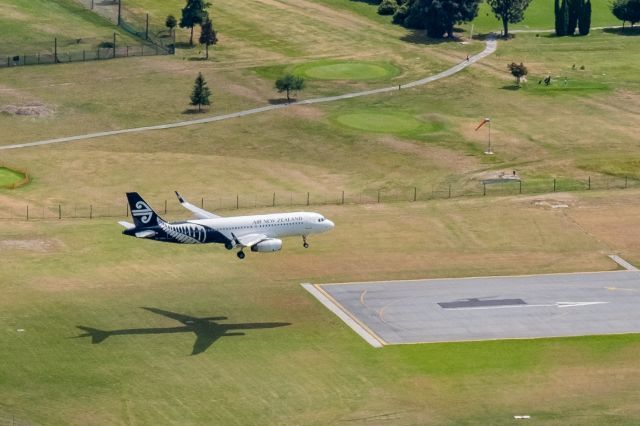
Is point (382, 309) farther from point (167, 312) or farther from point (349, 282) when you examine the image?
point (167, 312)

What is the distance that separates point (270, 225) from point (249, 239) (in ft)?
11.7

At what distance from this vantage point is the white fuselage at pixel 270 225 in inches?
6732

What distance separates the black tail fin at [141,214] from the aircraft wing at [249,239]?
9833 millimetres

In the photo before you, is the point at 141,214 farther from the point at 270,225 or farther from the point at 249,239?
Answer: the point at 270,225

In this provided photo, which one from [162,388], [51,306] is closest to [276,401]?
[162,388]

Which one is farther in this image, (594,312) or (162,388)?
A: (594,312)

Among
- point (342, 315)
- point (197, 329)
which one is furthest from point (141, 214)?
point (342, 315)

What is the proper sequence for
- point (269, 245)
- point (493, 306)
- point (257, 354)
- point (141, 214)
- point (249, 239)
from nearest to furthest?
point (257, 354), point (141, 214), point (269, 245), point (249, 239), point (493, 306)

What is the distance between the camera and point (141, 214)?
6580 inches

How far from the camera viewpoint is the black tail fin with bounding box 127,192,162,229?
167m

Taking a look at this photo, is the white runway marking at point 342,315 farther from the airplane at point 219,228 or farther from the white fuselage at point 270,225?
the airplane at point 219,228

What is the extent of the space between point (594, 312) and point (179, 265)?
165ft

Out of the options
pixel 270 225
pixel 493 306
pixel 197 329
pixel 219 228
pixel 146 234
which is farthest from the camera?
pixel 493 306

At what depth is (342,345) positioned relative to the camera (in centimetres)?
16075
